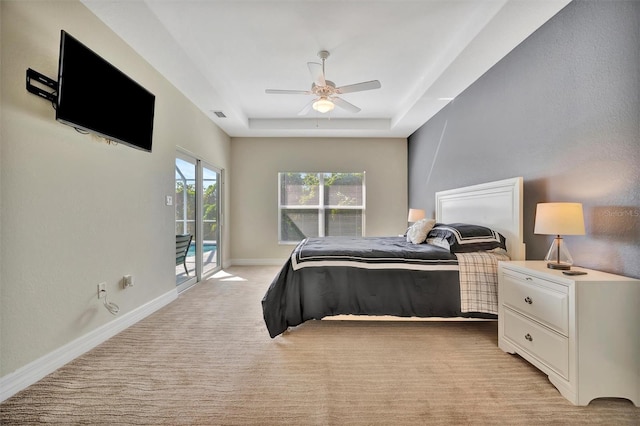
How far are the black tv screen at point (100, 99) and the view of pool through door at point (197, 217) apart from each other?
1111mm

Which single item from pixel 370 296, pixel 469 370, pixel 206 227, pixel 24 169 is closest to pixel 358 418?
pixel 469 370

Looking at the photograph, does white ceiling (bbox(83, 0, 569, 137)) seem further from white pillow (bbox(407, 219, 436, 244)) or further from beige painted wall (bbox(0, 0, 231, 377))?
white pillow (bbox(407, 219, 436, 244))

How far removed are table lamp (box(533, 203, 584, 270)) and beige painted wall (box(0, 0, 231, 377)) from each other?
10.8ft

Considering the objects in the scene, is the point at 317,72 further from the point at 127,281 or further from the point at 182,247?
the point at 182,247

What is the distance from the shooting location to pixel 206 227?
4.45 m

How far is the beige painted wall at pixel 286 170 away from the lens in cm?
Answer: 547

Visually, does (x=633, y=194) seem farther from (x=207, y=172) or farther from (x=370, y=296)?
(x=207, y=172)

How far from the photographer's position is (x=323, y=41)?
268 centimetres

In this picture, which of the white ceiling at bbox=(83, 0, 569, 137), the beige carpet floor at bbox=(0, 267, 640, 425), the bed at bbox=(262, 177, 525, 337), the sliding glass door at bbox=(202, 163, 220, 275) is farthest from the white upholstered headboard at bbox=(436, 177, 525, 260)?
the sliding glass door at bbox=(202, 163, 220, 275)

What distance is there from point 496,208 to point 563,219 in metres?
1.06

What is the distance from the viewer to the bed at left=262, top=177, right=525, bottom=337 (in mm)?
2328

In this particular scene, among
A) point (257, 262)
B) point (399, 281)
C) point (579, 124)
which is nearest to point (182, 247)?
point (257, 262)

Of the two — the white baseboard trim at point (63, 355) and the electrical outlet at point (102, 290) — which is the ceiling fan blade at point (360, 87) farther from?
the white baseboard trim at point (63, 355)

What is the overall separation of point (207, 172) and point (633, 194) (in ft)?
15.6
